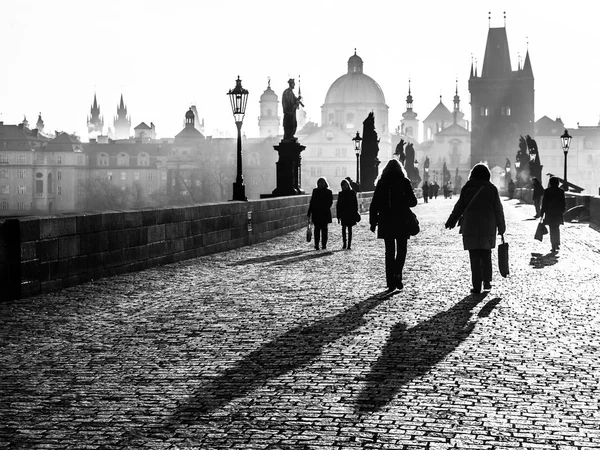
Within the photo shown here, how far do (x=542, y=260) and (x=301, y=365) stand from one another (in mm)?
10503

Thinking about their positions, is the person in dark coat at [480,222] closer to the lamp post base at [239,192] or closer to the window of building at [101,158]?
the lamp post base at [239,192]

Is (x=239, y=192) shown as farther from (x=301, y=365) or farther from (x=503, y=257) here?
(x=301, y=365)

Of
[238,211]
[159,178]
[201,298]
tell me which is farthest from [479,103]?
[201,298]

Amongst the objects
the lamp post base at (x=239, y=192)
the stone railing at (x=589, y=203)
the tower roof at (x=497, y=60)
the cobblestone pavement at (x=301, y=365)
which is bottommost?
the cobblestone pavement at (x=301, y=365)

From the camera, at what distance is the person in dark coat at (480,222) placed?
40.2 feet

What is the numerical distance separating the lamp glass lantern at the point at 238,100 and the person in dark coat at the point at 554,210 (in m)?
8.01

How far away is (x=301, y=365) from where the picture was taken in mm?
7367

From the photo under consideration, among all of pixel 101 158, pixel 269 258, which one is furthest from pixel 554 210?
pixel 101 158

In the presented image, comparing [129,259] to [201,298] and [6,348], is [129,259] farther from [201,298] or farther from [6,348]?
[6,348]

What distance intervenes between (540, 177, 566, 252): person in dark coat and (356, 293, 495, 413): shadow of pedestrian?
361 inches

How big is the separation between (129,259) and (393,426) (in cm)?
949

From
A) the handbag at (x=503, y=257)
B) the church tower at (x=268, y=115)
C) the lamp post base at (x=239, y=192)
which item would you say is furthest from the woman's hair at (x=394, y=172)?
the church tower at (x=268, y=115)

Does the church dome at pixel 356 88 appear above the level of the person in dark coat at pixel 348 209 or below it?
above

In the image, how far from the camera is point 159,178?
163 m
